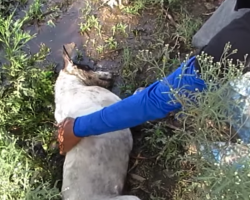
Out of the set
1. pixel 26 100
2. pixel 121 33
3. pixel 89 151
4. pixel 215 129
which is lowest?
pixel 89 151

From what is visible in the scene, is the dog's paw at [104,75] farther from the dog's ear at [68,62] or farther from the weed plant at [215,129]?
the weed plant at [215,129]

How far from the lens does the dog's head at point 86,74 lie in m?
3.23

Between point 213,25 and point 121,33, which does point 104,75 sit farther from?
point 213,25

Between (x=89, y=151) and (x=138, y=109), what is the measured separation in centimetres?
43

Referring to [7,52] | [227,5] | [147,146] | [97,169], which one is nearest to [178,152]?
[147,146]

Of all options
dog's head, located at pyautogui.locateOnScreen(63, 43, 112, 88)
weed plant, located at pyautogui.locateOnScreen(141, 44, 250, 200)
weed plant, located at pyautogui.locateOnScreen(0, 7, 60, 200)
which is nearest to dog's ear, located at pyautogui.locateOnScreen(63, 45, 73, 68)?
dog's head, located at pyautogui.locateOnScreen(63, 43, 112, 88)

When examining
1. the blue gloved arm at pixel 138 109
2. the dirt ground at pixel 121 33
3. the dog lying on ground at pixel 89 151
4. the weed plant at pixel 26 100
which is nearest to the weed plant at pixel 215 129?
the blue gloved arm at pixel 138 109

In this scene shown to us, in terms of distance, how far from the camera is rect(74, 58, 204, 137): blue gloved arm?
240 cm

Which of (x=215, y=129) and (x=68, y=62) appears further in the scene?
(x=68, y=62)

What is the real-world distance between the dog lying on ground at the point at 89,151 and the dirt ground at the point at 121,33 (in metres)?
0.26

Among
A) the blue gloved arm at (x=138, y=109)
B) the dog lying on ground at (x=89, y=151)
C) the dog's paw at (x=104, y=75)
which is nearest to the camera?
the blue gloved arm at (x=138, y=109)

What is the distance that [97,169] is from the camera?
271cm

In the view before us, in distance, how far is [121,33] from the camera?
11.8 ft

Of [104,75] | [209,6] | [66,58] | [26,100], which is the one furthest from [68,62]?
[209,6]
